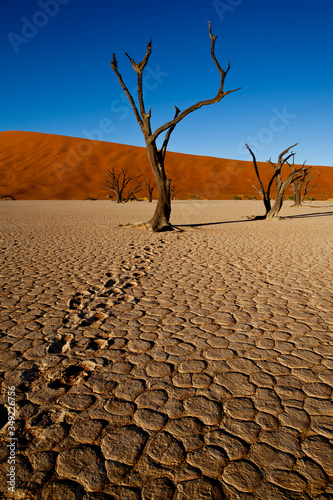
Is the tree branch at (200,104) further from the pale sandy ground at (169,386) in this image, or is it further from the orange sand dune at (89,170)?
the orange sand dune at (89,170)

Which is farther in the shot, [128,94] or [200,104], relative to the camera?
[128,94]

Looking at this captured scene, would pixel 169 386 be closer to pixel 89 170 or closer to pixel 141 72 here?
pixel 141 72

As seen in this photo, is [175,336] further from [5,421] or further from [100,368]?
[5,421]

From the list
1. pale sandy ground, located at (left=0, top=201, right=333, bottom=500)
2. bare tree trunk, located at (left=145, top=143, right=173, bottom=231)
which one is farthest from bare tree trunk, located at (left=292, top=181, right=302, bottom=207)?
pale sandy ground, located at (left=0, top=201, right=333, bottom=500)

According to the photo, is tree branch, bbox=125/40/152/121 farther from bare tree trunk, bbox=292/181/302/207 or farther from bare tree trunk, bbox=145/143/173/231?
bare tree trunk, bbox=292/181/302/207

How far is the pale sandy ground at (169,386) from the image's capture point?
5.01 ft

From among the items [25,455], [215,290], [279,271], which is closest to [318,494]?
[25,455]

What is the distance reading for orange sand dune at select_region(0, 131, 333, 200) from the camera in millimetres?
48781

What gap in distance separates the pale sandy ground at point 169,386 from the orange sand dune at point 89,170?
4324 centimetres

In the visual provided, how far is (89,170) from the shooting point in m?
59.0

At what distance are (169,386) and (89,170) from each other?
6093 cm

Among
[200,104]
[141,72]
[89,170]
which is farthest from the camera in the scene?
[89,170]

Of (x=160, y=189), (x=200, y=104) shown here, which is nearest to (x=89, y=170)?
(x=160, y=189)

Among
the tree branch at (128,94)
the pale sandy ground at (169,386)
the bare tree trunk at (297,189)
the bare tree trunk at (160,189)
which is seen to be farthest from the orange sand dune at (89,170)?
the pale sandy ground at (169,386)
